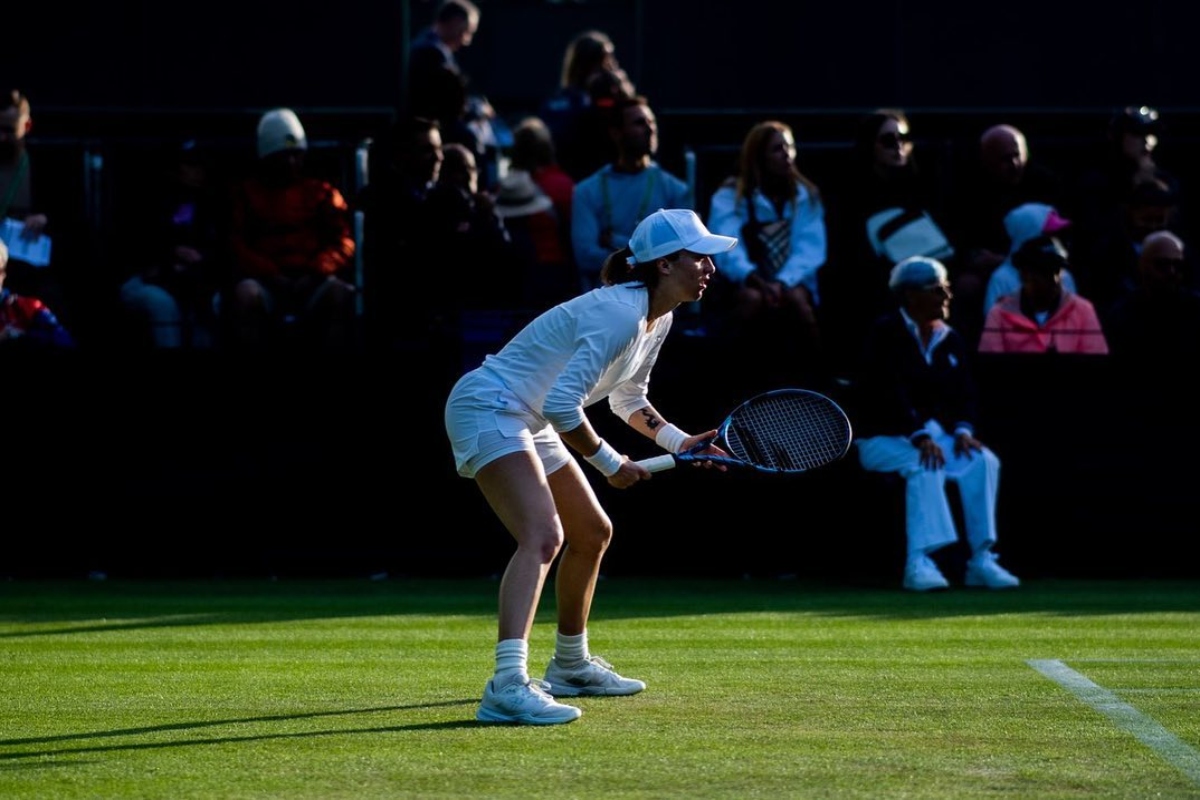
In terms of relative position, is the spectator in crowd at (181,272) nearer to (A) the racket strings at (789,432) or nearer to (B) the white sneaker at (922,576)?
(B) the white sneaker at (922,576)

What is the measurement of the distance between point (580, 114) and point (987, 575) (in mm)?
4508

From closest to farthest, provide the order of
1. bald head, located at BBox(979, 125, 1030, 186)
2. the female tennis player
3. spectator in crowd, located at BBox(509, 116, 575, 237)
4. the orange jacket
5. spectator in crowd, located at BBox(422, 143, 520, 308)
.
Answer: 1. the female tennis player
2. spectator in crowd, located at BBox(422, 143, 520, 308)
3. the orange jacket
4. bald head, located at BBox(979, 125, 1030, 186)
5. spectator in crowd, located at BBox(509, 116, 575, 237)

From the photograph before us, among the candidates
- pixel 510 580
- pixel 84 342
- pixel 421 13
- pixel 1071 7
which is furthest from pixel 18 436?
pixel 421 13

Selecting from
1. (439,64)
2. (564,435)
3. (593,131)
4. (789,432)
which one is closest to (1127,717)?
(789,432)

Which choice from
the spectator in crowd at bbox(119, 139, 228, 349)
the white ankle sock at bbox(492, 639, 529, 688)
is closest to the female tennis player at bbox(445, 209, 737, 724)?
the white ankle sock at bbox(492, 639, 529, 688)

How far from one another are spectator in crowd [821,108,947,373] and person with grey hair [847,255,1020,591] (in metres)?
0.60

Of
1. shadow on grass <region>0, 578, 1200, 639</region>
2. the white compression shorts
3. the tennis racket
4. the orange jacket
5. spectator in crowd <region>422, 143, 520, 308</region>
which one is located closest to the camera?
the white compression shorts

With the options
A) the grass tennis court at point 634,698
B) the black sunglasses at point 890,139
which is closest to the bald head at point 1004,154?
the black sunglasses at point 890,139

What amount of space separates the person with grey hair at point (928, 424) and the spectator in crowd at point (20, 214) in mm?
5252

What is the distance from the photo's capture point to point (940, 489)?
11328 mm

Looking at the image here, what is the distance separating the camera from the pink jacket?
39.4 ft

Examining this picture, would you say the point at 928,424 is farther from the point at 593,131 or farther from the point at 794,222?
the point at 593,131

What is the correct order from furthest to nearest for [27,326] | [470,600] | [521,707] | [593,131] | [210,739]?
[593,131]
[27,326]
[470,600]
[521,707]
[210,739]

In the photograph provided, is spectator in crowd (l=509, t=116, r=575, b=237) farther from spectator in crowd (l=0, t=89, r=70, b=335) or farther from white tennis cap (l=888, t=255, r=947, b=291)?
spectator in crowd (l=0, t=89, r=70, b=335)
